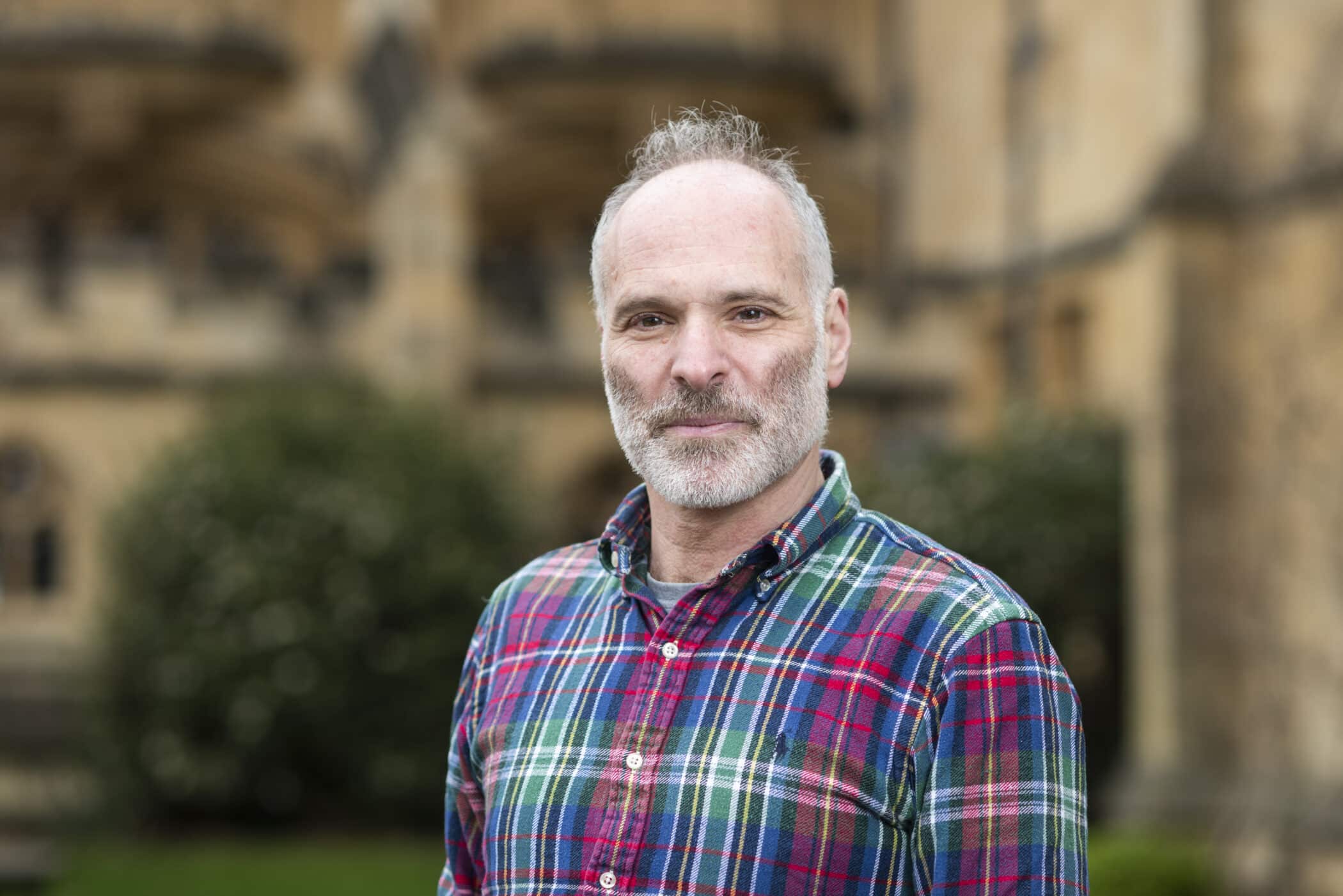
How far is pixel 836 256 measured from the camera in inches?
599

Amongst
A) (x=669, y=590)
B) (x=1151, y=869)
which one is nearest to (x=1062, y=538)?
(x=1151, y=869)

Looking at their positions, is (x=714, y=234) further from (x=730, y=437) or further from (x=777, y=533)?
(x=777, y=533)

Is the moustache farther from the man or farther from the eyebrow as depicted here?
the eyebrow

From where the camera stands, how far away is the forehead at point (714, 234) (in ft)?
7.31

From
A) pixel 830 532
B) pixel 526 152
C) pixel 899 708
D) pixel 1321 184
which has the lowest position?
pixel 899 708

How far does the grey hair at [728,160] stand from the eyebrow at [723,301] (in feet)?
0.19

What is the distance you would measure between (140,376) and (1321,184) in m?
10.7

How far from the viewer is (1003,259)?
60.6 feet

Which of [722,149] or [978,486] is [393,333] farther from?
[722,149]

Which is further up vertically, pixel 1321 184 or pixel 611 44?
pixel 611 44

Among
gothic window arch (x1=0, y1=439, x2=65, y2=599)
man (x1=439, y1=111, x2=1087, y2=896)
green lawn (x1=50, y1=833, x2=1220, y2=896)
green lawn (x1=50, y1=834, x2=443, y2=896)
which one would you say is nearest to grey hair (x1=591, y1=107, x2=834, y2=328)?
man (x1=439, y1=111, x2=1087, y2=896)

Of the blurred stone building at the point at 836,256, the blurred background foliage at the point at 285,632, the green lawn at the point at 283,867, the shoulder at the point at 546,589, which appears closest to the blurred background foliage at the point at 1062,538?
the blurred stone building at the point at 836,256

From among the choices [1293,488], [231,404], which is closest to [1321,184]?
[1293,488]

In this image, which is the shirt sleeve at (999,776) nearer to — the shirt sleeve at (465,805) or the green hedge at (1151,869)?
the shirt sleeve at (465,805)
